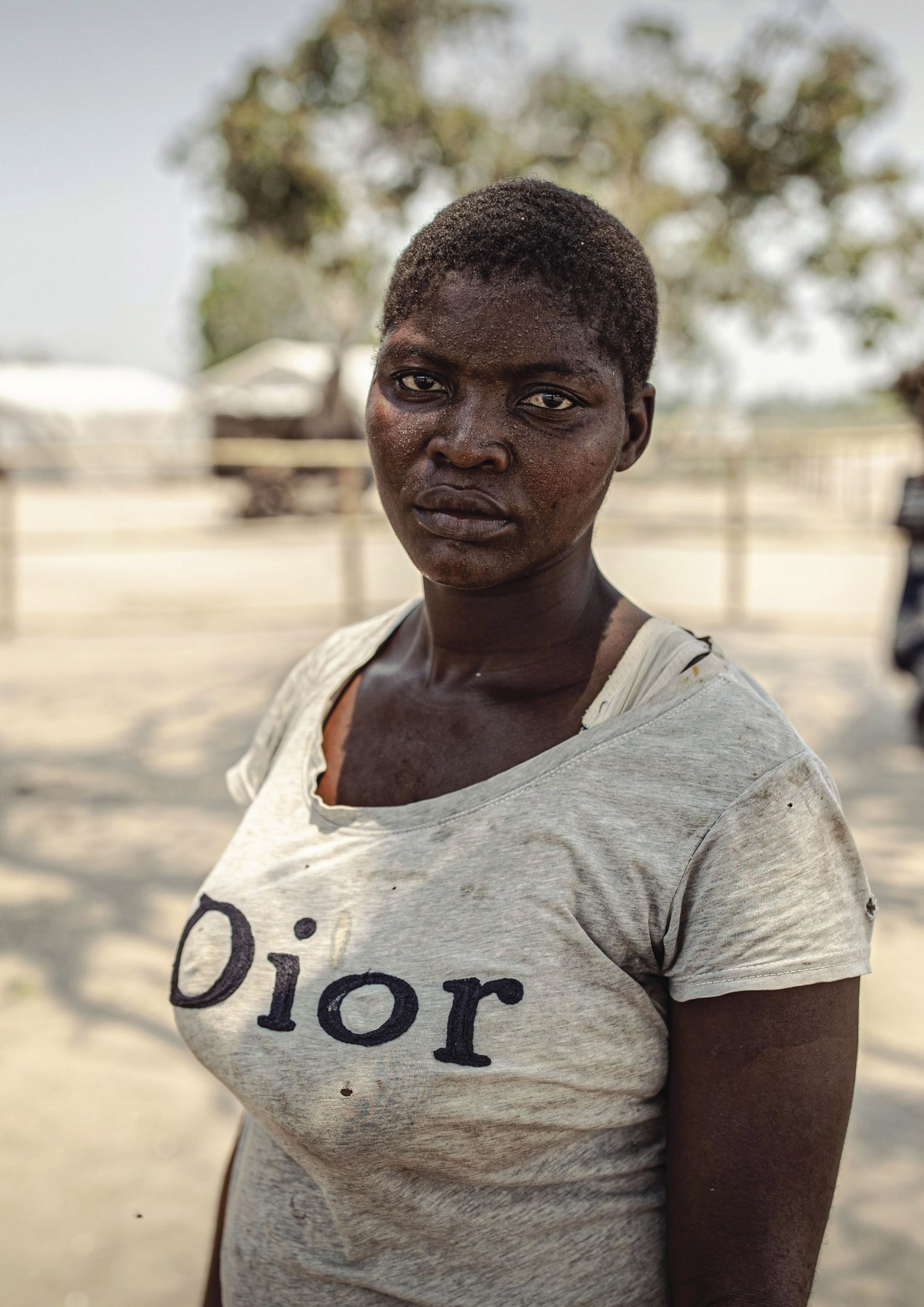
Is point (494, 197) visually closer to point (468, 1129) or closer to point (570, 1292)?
point (468, 1129)

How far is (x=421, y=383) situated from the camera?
115 cm

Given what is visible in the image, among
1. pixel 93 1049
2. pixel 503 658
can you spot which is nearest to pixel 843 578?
pixel 93 1049

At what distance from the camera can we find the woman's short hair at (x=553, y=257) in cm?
110

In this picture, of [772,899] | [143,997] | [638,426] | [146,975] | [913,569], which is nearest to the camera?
[772,899]

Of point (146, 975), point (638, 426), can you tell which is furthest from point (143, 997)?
point (638, 426)

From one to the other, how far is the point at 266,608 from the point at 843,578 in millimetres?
5790

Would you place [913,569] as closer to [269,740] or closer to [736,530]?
[736,530]

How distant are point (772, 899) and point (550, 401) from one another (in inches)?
19.4

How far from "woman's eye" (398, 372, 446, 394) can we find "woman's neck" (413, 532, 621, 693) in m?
0.21

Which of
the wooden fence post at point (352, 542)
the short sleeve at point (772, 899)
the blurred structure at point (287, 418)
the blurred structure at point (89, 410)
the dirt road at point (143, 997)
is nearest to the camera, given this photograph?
the short sleeve at point (772, 899)

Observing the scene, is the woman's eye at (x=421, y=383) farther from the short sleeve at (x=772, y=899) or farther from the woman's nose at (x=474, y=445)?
the short sleeve at (x=772, y=899)

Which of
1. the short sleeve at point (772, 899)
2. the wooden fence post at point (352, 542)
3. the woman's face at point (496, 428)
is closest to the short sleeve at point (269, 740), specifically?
the woman's face at point (496, 428)

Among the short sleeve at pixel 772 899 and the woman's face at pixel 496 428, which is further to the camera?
the woman's face at pixel 496 428

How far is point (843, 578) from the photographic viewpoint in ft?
36.6
